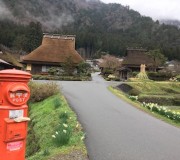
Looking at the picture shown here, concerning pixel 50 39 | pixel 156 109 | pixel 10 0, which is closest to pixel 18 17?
pixel 10 0

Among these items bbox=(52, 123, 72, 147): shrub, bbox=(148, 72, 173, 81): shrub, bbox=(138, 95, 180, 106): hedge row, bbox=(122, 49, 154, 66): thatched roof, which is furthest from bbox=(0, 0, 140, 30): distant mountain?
bbox=(52, 123, 72, 147): shrub

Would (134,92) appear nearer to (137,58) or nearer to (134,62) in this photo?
(134,62)

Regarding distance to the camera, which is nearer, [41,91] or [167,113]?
[167,113]

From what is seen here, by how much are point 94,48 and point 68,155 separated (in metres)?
119

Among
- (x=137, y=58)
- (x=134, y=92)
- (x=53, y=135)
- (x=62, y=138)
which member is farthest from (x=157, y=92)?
(x=137, y=58)

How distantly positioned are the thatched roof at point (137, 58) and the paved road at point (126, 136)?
4474cm

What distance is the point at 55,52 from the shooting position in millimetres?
48469

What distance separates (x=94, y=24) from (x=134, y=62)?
104191 mm

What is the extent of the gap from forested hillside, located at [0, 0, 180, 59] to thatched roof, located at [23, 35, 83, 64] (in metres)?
49.9

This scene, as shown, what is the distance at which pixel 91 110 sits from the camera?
1515 centimetres

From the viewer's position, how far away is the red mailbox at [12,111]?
16.0 ft

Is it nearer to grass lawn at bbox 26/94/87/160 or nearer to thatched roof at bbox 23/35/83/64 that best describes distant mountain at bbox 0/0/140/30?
thatched roof at bbox 23/35/83/64

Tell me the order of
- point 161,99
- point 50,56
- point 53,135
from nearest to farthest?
point 53,135, point 161,99, point 50,56

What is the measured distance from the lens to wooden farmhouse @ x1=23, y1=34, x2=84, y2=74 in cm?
4694
